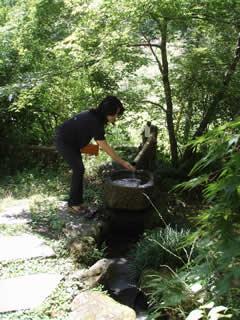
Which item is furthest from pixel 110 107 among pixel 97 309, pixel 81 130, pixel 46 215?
pixel 97 309

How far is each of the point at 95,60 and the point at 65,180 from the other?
1.89m

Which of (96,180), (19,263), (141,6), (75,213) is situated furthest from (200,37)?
(19,263)

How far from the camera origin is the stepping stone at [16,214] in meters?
5.42

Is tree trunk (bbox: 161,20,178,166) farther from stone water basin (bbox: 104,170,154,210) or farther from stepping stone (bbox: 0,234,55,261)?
stepping stone (bbox: 0,234,55,261)

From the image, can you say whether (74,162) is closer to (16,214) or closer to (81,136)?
(81,136)

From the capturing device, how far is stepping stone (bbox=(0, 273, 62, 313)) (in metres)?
3.67

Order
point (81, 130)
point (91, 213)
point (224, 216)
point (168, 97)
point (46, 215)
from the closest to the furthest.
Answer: point (224, 216) → point (81, 130) → point (91, 213) → point (46, 215) → point (168, 97)

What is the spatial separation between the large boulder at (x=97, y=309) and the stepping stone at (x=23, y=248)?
3.11ft

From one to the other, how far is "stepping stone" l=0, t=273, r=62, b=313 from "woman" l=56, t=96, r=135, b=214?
149 cm

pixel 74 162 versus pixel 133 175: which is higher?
pixel 74 162

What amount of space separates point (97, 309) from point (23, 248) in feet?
4.80

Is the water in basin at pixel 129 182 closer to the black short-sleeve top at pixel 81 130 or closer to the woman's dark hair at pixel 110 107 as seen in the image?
the black short-sleeve top at pixel 81 130

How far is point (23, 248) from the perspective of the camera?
468 centimetres

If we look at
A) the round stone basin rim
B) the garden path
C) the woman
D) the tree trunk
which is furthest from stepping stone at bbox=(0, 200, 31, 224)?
the tree trunk
